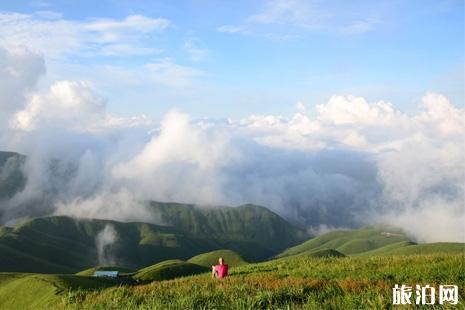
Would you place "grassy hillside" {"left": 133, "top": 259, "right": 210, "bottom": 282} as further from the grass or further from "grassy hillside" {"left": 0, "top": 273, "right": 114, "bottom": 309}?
the grass

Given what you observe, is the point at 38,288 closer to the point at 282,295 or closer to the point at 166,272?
the point at 166,272

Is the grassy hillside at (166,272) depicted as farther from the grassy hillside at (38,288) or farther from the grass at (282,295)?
the grass at (282,295)

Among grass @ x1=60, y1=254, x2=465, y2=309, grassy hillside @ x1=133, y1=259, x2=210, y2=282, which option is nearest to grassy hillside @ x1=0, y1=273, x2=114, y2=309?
grassy hillside @ x1=133, y1=259, x2=210, y2=282

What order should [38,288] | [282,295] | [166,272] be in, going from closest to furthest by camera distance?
1. [282,295]
2. [38,288]
3. [166,272]

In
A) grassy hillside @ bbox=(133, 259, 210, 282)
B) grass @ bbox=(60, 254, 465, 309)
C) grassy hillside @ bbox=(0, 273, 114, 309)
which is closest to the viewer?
grass @ bbox=(60, 254, 465, 309)

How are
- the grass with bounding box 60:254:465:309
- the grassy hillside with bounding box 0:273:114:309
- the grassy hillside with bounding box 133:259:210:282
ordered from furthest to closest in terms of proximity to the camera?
the grassy hillside with bounding box 133:259:210:282 < the grassy hillside with bounding box 0:273:114:309 < the grass with bounding box 60:254:465:309

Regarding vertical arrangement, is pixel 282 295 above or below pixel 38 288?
above

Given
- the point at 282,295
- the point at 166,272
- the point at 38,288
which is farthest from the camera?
the point at 166,272

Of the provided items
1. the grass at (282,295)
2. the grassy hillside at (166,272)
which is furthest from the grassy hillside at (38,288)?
the grass at (282,295)

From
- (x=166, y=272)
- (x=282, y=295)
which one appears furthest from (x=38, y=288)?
(x=282, y=295)

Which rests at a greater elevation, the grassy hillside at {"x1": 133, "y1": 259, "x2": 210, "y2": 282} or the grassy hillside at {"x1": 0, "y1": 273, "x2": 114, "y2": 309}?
the grassy hillside at {"x1": 133, "y1": 259, "x2": 210, "y2": 282}

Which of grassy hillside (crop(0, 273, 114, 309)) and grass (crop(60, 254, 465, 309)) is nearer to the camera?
grass (crop(60, 254, 465, 309))

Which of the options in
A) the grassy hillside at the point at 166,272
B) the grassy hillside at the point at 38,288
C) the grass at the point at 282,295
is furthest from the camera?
the grassy hillside at the point at 166,272

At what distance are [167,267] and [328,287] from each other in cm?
13560
